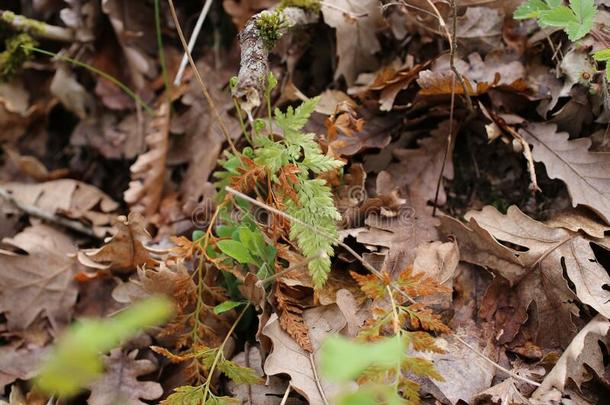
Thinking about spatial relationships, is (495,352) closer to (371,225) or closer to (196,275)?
(371,225)

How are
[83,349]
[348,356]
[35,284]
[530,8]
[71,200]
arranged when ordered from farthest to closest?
[71,200] < [35,284] < [530,8] < [348,356] < [83,349]

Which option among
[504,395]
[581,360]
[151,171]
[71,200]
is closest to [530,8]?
[581,360]

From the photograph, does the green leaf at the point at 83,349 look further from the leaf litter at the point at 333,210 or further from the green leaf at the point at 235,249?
the green leaf at the point at 235,249

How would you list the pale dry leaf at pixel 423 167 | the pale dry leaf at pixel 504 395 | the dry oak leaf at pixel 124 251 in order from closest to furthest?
the pale dry leaf at pixel 504 395
the dry oak leaf at pixel 124 251
the pale dry leaf at pixel 423 167

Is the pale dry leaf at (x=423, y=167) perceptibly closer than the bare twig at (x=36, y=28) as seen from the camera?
Yes

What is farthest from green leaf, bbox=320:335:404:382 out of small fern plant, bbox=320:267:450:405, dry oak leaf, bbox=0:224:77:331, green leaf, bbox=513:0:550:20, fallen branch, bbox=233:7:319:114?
dry oak leaf, bbox=0:224:77:331

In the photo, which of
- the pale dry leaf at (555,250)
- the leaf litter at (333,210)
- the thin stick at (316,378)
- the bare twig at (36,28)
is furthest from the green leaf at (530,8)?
the bare twig at (36,28)

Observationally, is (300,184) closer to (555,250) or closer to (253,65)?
(253,65)
